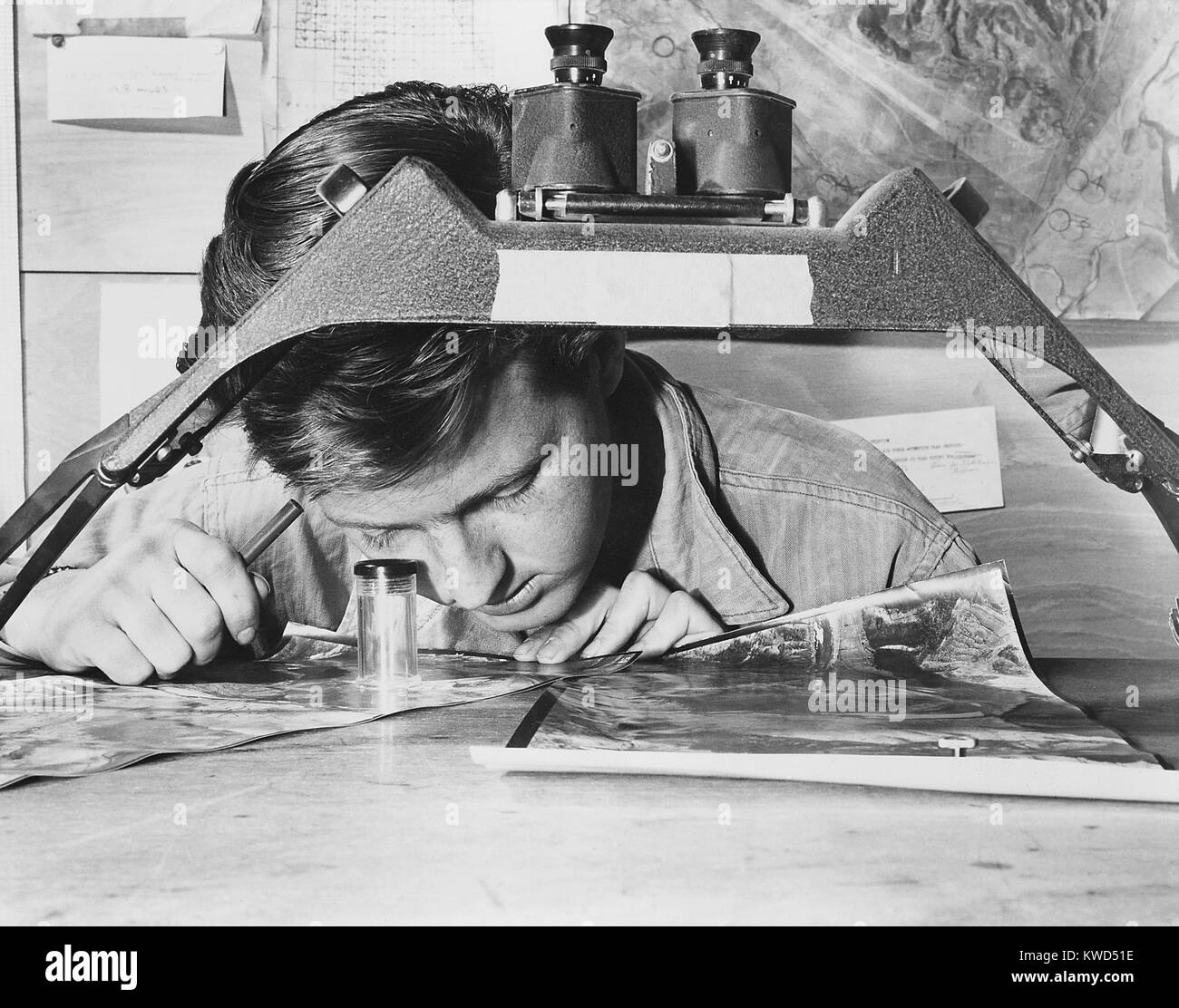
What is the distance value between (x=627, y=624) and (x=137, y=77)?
75 cm

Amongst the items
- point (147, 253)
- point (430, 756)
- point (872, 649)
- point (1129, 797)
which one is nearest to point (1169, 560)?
point (872, 649)

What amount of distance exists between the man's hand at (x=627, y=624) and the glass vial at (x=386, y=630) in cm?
10

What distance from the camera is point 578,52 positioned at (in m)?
0.55

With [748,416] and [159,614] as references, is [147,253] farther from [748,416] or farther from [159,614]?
[748,416]

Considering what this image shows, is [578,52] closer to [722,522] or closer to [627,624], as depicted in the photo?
[627,624]

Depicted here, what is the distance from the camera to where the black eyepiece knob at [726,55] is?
1.85ft

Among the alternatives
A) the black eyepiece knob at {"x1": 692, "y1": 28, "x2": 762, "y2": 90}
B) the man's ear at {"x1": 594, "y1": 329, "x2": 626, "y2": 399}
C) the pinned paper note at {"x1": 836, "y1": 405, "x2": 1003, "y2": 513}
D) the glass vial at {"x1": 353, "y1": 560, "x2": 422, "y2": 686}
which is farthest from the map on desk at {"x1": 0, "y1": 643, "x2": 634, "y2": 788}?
the pinned paper note at {"x1": 836, "y1": 405, "x2": 1003, "y2": 513}

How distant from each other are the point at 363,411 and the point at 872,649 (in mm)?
393

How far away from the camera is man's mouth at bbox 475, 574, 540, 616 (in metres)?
0.98

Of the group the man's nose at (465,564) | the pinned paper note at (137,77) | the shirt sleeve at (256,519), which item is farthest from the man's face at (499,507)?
the pinned paper note at (137,77)

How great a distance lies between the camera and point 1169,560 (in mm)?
1327

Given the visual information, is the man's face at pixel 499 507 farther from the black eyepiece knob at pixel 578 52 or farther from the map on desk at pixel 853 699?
the black eyepiece knob at pixel 578 52
